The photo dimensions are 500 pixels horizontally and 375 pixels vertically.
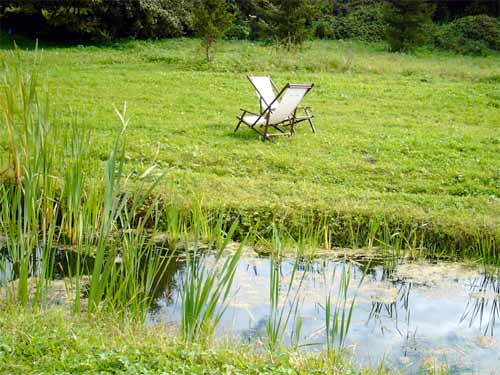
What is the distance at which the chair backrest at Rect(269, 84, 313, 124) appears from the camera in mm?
8578

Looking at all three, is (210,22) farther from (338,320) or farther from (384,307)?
(338,320)

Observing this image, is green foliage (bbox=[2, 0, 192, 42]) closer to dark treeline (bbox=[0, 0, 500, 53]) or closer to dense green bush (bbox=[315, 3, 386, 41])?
dark treeline (bbox=[0, 0, 500, 53])

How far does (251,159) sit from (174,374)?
5277 millimetres

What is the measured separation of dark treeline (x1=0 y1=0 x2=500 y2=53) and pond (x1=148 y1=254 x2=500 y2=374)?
11.9m

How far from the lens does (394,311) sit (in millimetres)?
4504

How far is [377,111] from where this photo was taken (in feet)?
35.8

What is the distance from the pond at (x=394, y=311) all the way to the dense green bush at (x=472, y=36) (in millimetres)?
18594

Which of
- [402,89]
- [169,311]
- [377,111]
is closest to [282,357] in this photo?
[169,311]

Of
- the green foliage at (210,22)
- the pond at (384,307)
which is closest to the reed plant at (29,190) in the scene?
the pond at (384,307)

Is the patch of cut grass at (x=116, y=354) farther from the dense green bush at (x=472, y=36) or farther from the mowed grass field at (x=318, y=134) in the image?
the dense green bush at (x=472, y=36)

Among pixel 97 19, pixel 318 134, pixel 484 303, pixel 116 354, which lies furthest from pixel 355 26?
pixel 116 354

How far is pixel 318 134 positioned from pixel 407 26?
13.5 meters

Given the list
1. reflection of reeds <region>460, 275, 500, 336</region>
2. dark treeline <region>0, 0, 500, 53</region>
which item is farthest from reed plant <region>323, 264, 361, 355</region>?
dark treeline <region>0, 0, 500, 53</region>

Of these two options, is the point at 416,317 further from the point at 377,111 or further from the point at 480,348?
the point at 377,111
